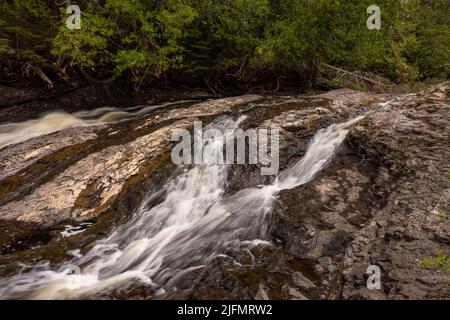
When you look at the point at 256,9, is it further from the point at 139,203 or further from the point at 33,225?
the point at 33,225

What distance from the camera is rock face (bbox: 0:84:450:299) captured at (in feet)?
14.9

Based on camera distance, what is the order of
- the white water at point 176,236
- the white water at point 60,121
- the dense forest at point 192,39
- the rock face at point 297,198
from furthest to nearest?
the dense forest at point 192,39, the white water at point 60,121, the white water at point 176,236, the rock face at point 297,198

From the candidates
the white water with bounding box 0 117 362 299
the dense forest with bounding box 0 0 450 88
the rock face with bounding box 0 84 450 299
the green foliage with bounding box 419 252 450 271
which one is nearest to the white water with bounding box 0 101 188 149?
the rock face with bounding box 0 84 450 299

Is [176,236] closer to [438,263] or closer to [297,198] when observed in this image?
[297,198]

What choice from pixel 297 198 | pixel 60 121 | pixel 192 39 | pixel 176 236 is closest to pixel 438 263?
pixel 297 198

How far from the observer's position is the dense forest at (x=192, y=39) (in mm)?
11430

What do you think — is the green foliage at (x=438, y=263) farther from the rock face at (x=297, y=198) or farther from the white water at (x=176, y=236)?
the white water at (x=176, y=236)

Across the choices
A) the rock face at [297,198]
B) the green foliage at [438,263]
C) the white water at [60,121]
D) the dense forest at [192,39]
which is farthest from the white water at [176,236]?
the dense forest at [192,39]

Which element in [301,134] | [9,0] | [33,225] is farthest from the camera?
[9,0]

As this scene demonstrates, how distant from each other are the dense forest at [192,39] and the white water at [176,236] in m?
5.47

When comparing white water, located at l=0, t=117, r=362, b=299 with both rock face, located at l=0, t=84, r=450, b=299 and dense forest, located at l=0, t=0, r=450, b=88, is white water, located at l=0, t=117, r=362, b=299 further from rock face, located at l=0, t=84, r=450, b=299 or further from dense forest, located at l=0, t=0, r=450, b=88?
dense forest, located at l=0, t=0, r=450, b=88

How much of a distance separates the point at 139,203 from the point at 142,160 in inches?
48.3

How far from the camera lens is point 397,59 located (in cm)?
1540
